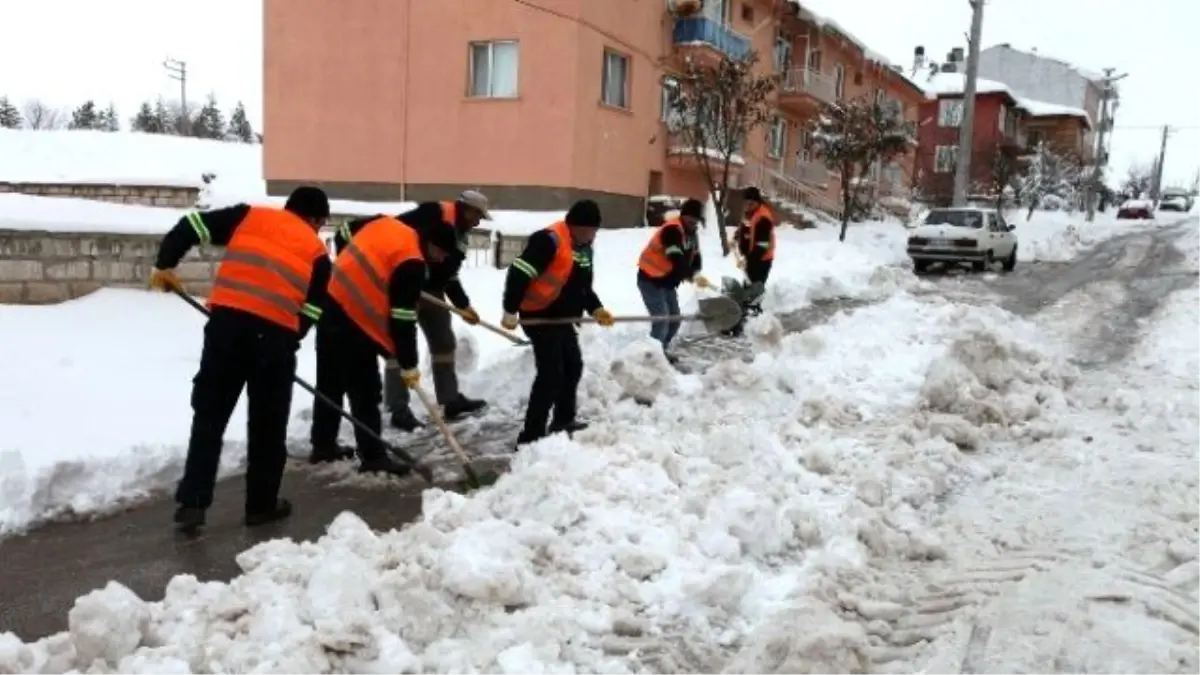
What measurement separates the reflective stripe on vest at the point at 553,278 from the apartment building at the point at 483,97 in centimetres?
1313

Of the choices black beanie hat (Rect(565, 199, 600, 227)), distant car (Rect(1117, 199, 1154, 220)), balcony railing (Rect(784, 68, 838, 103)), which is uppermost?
balcony railing (Rect(784, 68, 838, 103))

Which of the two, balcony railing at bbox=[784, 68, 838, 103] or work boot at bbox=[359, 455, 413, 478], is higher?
balcony railing at bbox=[784, 68, 838, 103]

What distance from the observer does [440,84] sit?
19703 mm

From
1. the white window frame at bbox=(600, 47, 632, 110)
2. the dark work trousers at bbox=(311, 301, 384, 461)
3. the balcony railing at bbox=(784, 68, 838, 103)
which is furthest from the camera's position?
the balcony railing at bbox=(784, 68, 838, 103)

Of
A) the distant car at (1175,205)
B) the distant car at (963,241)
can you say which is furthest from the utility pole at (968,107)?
the distant car at (1175,205)

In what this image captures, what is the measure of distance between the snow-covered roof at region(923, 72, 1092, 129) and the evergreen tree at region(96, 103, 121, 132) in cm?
4947

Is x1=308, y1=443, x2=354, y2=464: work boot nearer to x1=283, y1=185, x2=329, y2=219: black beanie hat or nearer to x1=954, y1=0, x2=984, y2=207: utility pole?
x1=283, y1=185, x2=329, y2=219: black beanie hat

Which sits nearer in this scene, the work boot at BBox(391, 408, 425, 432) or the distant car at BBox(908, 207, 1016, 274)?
the work boot at BBox(391, 408, 425, 432)

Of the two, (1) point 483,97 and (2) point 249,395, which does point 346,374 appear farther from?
(1) point 483,97

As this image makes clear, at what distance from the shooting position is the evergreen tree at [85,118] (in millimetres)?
59562

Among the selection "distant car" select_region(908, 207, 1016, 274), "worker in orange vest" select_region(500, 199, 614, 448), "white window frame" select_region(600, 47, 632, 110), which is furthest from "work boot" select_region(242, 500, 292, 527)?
"distant car" select_region(908, 207, 1016, 274)

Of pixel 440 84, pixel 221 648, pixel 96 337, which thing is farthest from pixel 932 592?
pixel 440 84

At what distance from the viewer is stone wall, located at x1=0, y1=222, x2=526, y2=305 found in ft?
24.4

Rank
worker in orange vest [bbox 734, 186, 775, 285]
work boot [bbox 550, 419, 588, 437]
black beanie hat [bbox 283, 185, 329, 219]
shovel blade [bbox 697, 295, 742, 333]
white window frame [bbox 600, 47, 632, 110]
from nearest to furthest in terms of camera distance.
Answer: black beanie hat [bbox 283, 185, 329, 219] → work boot [bbox 550, 419, 588, 437] → shovel blade [bbox 697, 295, 742, 333] → worker in orange vest [bbox 734, 186, 775, 285] → white window frame [bbox 600, 47, 632, 110]
